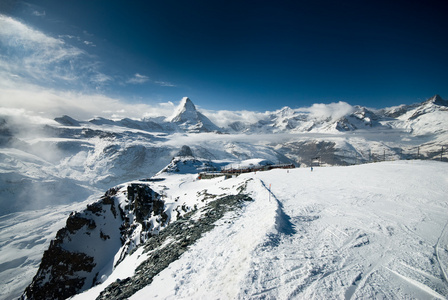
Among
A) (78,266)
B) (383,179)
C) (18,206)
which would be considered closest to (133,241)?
(78,266)

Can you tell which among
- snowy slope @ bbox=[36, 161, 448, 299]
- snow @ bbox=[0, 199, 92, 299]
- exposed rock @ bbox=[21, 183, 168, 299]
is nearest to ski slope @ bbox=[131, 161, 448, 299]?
snowy slope @ bbox=[36, 161, 448, 299]

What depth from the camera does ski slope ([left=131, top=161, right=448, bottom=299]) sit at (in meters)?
6.83

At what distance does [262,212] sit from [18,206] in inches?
11186

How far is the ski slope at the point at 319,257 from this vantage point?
6.83m

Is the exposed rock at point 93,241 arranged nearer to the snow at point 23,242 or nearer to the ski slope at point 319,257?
the ski slope at point 319,257

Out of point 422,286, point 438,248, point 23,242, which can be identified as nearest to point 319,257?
point 422,286

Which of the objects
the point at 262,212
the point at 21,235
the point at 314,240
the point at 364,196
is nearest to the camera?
the point at 314,240

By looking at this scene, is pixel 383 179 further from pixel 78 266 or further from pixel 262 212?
pixel 78 266

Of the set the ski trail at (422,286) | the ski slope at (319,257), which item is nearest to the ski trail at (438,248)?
the ski slope at (319,257)

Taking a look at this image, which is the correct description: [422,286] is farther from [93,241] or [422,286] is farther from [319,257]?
[93,241]

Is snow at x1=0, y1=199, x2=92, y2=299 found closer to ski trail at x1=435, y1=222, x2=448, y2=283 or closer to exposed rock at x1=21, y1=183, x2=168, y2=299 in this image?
exposed rock at x1=21, y1=183, x2=168, y2=299

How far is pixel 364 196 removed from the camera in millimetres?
19828

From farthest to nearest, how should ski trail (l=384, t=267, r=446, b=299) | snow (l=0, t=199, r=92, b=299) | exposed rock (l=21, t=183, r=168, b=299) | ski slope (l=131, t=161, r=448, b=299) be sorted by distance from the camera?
snow (l=0, t=199, r=92, b=299) → exposed rock (l=21, t=183, r=168, b=299) → ski slope (l=131, t=161, r=448, b=299) → ski trail (l=384, t=267, r=446, b=299)

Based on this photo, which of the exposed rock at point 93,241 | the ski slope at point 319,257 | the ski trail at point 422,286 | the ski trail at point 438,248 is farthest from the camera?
the exposed rock at point 93,241
